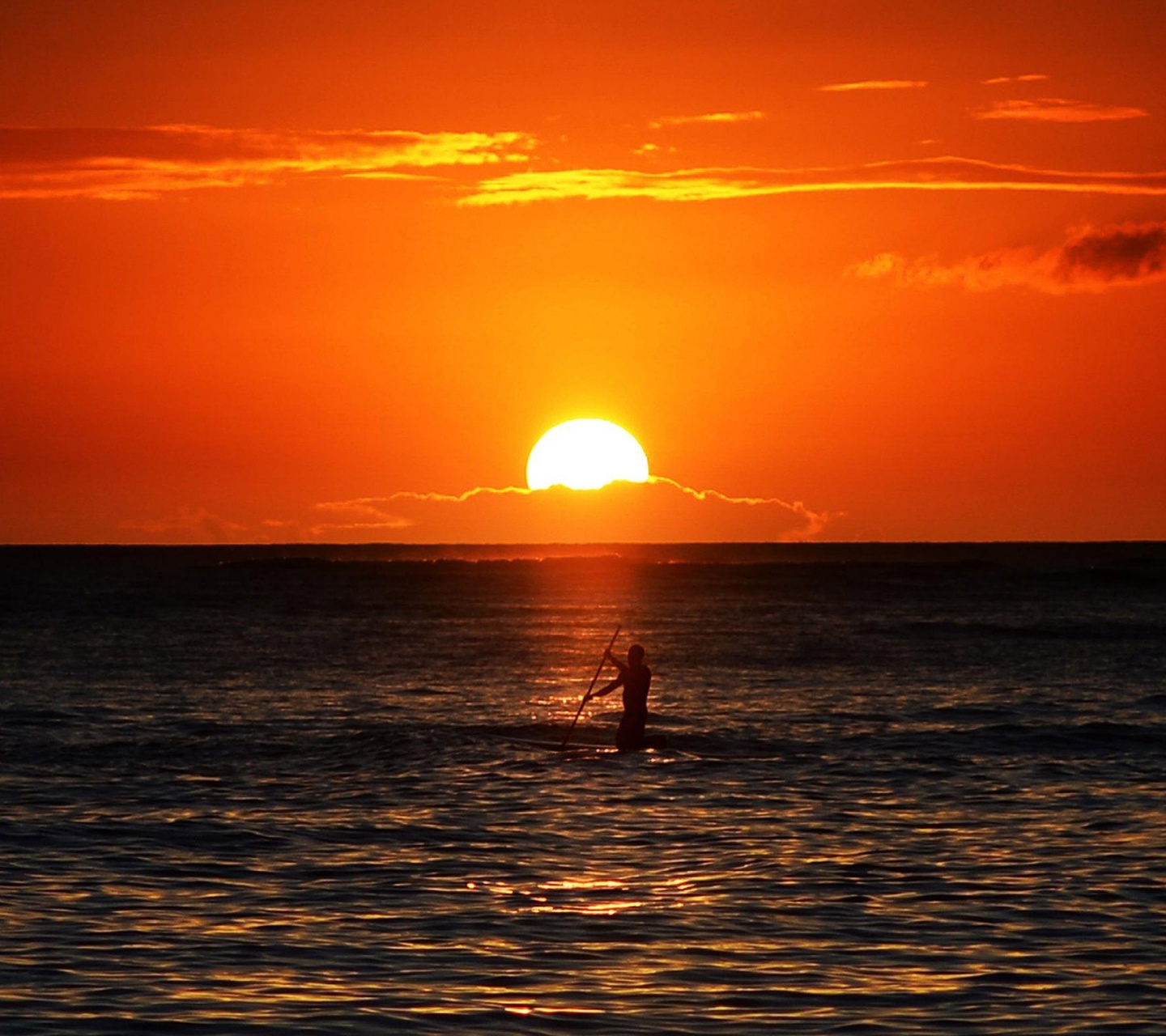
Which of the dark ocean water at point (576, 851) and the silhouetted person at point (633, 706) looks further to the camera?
the silhouetted person at point (633, 706)

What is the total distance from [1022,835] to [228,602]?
92630 millimetres

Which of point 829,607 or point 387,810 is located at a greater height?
point 829,607

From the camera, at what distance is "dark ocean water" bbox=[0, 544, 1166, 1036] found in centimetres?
1295

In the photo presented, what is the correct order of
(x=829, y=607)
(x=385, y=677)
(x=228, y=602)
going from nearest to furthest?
(x=385, y=677) < (x=829, y=607) < (x=228, y=602)

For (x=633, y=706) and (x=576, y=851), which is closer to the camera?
(x=576, y=851)

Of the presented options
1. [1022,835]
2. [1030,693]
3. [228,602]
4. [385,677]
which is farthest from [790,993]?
[228,602]

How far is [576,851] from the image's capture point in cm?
1945

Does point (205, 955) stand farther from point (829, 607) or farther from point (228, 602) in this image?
point (228, 602)

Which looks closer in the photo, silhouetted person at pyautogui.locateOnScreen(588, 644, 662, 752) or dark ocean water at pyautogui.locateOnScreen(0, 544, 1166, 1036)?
dark ocean water at pyautogui.locateOnScreen(0, 544, 1166, 1036)

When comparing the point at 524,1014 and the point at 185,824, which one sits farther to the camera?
the point at 185,824

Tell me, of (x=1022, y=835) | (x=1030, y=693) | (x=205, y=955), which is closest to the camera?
(x=205, y=955)

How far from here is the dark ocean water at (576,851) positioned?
1295cm

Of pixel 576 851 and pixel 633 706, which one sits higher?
pixel 633 706

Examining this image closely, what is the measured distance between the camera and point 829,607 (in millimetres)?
101562
